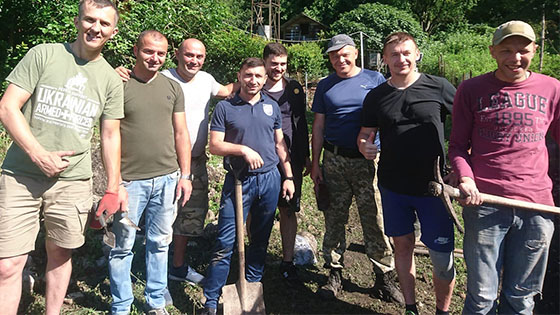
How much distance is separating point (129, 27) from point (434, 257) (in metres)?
7.79

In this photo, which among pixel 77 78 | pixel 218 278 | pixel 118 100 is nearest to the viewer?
pixel 77 78

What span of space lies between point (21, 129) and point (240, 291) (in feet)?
6.01

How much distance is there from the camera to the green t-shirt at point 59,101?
2.44 m

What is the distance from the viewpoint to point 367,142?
3.17 metres

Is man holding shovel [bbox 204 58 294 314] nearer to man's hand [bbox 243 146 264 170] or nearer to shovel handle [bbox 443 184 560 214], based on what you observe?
man's hand [bbox 243 146 264 170]

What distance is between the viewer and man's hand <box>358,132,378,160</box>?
314 centimetres

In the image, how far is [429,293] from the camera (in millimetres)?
3902

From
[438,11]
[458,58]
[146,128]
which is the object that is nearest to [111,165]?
[146,128]

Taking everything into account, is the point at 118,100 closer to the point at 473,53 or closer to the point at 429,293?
the point at 429,293

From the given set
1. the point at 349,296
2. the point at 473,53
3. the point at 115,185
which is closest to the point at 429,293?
the point at 349,296

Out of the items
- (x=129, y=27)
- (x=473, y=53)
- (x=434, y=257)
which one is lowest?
(x=434, y=257)

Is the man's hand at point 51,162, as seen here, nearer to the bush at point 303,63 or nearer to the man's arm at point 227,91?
the man's arm at point 227,91

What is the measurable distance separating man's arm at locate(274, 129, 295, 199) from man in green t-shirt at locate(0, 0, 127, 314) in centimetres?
135

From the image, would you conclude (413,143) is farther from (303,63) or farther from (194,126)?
(303,63)
